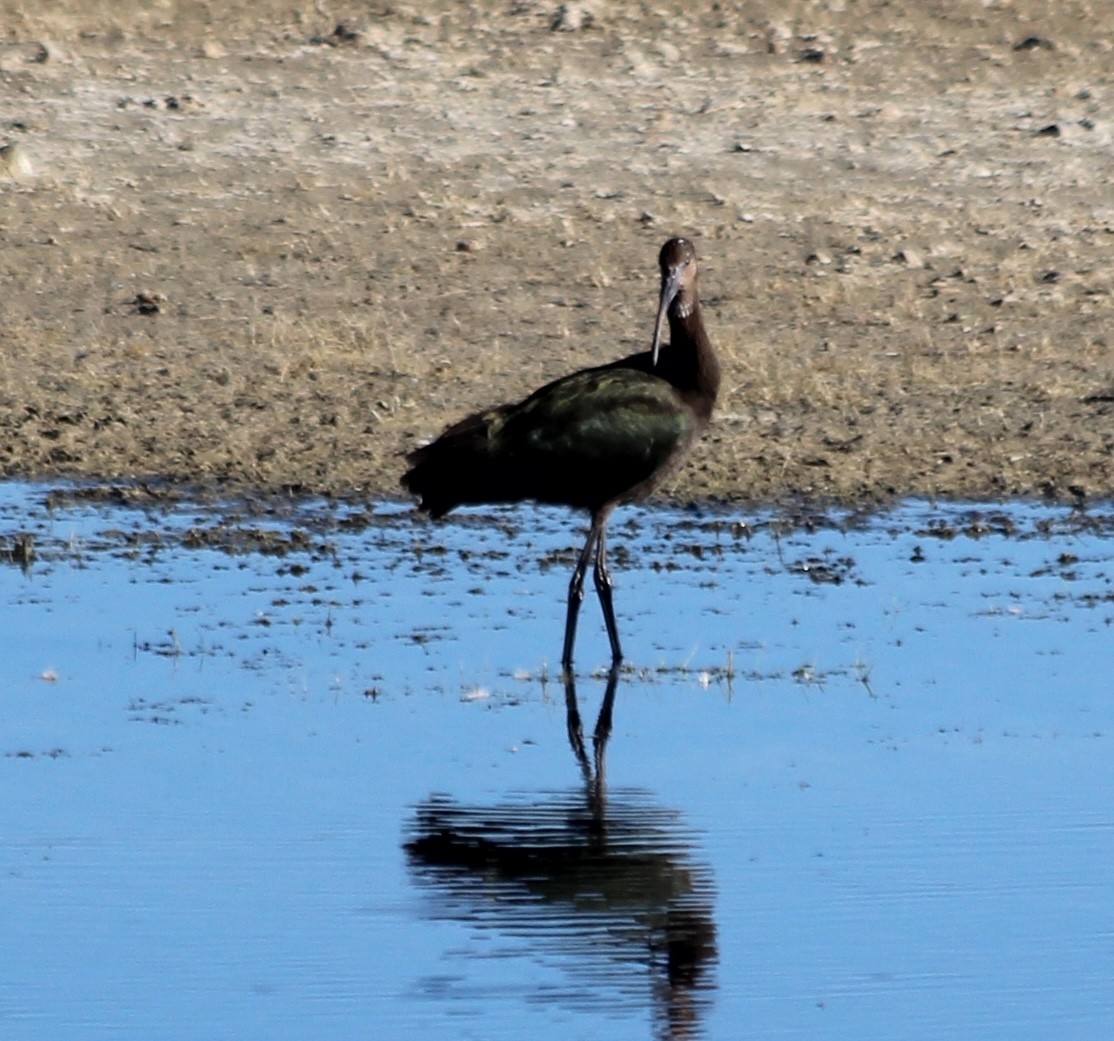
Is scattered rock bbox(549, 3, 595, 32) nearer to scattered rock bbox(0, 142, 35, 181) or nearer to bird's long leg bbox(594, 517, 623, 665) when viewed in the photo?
scattered rock bbox(0, 142, 35, 181)

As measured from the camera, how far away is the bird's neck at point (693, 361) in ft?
30.3

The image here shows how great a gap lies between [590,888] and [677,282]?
3.55 meters

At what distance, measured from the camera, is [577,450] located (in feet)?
29.6

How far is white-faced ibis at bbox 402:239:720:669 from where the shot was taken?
355 inches

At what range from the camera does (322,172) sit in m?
16.7

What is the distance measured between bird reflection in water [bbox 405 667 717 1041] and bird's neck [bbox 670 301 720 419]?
2.16 meters

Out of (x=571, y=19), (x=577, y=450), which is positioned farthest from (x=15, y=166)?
(x=577, y=450)

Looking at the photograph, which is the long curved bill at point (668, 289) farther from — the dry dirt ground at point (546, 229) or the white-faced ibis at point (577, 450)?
the dry dirt ground at point (546, 229)

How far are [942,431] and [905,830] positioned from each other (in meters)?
5.44

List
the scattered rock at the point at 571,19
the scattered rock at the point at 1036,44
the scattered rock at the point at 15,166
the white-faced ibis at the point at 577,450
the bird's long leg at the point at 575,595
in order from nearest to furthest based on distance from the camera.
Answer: the bird's long leg at the point at 575,595 → the white-faced ibis at the point at 577,450 → the scattered rock at the point at 15,166 → the scattered rock at the point at 1036,44 → the scattered rock at the point at 571,19

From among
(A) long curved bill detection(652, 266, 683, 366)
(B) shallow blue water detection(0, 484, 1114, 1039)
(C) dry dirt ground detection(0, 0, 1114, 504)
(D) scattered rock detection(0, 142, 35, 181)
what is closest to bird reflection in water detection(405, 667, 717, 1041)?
(B) shallow blue water detection(0, 484, 1114, 1039)

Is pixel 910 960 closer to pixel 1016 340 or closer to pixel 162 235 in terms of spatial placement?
pixel 1016 340

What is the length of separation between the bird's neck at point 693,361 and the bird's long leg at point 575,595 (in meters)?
0.51

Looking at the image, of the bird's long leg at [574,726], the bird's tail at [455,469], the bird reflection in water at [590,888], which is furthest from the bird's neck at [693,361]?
the bird reflection in water at [590,888]
